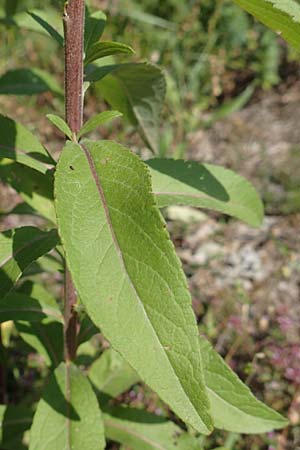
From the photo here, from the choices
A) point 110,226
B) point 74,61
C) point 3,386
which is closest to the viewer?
point 110,226

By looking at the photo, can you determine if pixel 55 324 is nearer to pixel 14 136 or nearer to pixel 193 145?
pixel 14 136

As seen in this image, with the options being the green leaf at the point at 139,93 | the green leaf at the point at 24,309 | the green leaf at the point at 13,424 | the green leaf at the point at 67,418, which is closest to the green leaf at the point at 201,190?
the green leaf at the point at 139,93

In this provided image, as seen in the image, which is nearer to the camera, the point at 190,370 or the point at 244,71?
the point at 190,370

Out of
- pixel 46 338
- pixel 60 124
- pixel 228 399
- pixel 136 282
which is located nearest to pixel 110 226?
pixel 136 282

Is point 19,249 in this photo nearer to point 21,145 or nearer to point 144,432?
point 21,145

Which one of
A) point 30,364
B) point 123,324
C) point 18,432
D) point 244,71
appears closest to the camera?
point 123,324

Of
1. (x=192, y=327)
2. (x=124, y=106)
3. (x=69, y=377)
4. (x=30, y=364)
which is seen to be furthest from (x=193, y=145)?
(x=192, y=327)

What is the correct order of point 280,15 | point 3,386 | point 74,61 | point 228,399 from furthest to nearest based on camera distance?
point 3,386 → point 228,399 → point 74,61 → point 280,15
